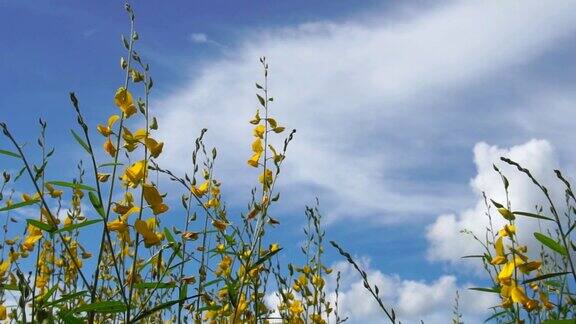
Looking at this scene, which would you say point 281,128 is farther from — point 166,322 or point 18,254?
point 166,322

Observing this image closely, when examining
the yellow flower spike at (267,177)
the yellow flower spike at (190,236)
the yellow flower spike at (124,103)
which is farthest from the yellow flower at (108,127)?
the yellow flower spike at (267,177)

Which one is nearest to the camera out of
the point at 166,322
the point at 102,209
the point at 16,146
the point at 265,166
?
the point at 102,209

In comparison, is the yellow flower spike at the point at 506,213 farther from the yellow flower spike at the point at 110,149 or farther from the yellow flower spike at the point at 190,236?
the yellow flower spike at the point at 110,149

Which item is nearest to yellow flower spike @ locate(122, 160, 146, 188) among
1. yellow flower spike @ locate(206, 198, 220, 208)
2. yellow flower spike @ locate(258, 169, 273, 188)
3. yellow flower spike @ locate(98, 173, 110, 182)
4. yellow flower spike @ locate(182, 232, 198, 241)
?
yellow flower spike @ locate(98, 173, 110, 182)

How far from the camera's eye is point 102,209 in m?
2.00

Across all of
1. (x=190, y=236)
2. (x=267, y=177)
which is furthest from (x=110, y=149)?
(x=267, y=177)

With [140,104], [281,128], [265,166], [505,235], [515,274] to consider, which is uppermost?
[281,128]

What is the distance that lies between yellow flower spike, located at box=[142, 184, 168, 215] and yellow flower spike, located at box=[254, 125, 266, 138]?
1.56 m

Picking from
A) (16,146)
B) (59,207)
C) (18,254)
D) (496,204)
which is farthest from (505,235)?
(18,254)

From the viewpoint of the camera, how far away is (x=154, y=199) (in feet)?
7.17

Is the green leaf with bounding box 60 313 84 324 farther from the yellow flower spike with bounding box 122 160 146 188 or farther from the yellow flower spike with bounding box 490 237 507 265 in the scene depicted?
the yellow flower spike with bounding box 490 237 507 265

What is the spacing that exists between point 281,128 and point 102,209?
1847 millimetres

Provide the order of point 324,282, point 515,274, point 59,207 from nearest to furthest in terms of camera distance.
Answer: point 515,274
point 59,207
point 324,282

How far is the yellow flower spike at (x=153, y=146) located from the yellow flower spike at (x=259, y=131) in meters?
1.44
